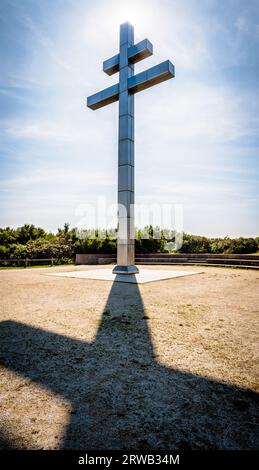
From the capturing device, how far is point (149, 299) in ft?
20.4

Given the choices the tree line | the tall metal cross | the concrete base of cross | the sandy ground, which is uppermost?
the tall metal cross

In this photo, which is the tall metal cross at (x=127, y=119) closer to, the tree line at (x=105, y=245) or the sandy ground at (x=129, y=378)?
the sandy ground at (x=129, y=378)

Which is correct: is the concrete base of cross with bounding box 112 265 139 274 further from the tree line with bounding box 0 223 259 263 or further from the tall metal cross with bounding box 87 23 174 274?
the tree line with bounding box 0 223 259 263

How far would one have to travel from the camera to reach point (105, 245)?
2272cm

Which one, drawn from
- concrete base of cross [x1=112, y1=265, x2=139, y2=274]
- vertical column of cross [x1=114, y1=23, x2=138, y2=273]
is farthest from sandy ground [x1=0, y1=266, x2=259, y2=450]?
vertical column of cross [x1=114, y1=23, x2=138, y2=273]

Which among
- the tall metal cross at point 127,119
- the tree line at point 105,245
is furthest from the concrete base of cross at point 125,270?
the tree line at point 105,245

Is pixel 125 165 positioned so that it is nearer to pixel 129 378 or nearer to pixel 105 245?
pixel 129 378

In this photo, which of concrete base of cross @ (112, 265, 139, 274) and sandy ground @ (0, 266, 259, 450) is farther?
concrete base of cross @ (112, 265, 139, 274)

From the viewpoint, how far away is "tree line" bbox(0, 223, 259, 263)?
2098 centimetres

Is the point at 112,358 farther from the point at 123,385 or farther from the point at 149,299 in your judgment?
the point at 149,299

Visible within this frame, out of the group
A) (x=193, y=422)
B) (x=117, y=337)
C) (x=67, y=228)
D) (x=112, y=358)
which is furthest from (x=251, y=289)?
(x=67, y=228)

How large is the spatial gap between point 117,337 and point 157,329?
0.70 meters

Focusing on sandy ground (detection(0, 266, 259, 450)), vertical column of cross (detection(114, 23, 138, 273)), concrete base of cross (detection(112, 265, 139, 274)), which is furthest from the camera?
vertical column of cross (detection(114, 23, 138, 273))

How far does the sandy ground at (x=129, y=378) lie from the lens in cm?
179
